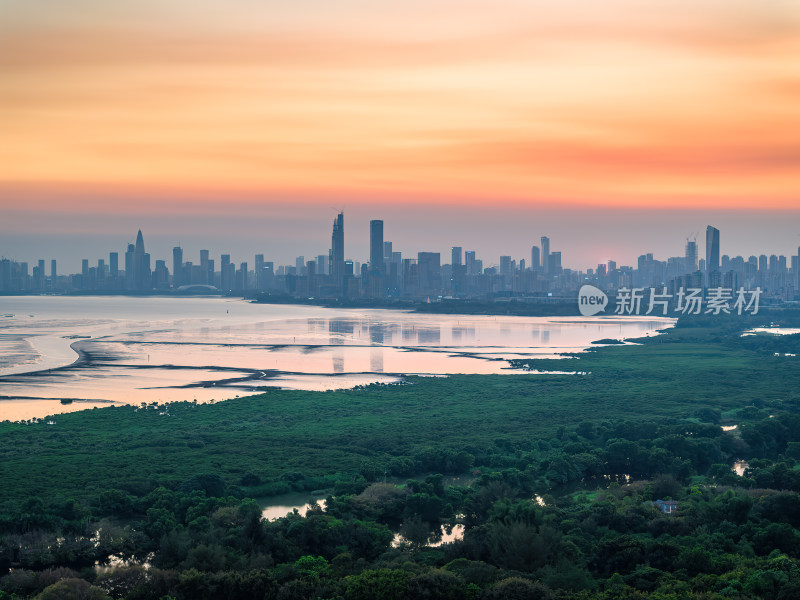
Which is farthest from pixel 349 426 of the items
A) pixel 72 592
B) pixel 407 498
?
pixel 72 592

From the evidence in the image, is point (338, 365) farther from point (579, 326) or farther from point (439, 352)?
point (579, 326)

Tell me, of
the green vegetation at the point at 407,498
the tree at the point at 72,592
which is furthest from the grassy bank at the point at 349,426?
the tree at the point at 72,592

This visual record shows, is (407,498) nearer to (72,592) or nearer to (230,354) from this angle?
(72,592)

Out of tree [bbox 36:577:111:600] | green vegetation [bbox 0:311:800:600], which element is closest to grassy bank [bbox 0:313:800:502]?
green vegetation [bbox 0:311:800:600]

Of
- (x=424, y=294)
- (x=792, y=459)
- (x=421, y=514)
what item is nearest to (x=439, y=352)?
(x=792, y=459)

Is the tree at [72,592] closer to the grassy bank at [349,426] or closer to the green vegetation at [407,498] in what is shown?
the green vegetation at [407,498]
